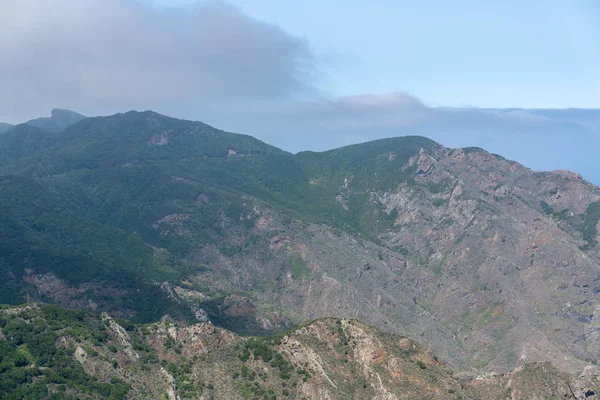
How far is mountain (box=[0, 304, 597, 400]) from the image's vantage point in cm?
11481

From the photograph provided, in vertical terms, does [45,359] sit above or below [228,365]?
above

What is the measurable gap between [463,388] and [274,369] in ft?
123

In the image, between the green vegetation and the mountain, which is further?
the mountain

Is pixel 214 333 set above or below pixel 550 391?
above

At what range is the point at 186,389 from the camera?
118250mm

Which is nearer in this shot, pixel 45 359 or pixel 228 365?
pixel 45 359

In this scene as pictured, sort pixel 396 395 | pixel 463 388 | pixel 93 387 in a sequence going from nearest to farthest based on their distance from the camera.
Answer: pixel 93 387 → pixel 396 395 → pixel 463 388

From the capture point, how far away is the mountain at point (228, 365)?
11481cm

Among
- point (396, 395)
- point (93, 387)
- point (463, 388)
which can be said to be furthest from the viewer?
point (463, 388)

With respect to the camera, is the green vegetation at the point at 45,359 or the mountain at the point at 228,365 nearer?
the green vegetation at the point at 45,359

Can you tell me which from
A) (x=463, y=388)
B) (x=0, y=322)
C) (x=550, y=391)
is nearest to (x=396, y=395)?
(x=463, y=388)

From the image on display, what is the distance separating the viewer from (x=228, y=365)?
12625 centimetres

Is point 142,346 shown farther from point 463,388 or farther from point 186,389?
point 463,388

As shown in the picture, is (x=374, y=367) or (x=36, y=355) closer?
(x=36, y=355)
